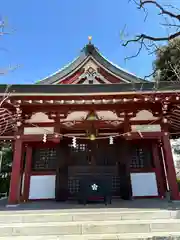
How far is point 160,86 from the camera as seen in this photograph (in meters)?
6.79

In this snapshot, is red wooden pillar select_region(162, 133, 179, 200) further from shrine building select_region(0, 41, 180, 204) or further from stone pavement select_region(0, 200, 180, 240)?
stone pavement select_region(0, 200, 180, 240)

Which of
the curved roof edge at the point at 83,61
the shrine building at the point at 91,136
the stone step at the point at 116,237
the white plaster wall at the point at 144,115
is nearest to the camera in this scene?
the stone step at the point at 116,237

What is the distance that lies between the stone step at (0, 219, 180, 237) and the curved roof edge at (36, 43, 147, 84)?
307 inches

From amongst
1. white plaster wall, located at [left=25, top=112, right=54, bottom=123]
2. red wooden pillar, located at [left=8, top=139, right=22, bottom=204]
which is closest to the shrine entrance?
white plaster wall, located at [left=25, top=112, right=54, bottom=123]

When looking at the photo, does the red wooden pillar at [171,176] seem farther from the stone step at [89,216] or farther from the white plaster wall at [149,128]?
the stone step at [89,216]

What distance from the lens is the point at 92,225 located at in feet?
14.7

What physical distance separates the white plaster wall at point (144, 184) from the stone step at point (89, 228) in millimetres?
3873

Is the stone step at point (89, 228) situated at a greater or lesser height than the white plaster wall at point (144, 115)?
lesser

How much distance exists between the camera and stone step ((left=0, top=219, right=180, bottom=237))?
4438 mm

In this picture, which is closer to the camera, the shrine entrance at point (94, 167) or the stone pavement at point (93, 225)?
the stone pavement at point (93, 225)

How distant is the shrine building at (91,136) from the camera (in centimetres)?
684

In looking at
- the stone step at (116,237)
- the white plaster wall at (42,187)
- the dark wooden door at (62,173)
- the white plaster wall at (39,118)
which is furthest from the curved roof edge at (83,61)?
the stone step at (116,237)

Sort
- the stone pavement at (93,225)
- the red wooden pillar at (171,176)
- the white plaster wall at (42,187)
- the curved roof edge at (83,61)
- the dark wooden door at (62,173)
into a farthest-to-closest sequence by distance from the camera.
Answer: the curved roof edge at (83,61), the white plaster wall at (42,187), the dark wooden door at (62,173), the red wooden pillar at (171,176), the stone pavement at (93,225)

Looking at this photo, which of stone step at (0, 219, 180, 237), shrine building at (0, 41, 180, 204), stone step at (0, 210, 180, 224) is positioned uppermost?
shrine building at (0, 41, 180, 204)
